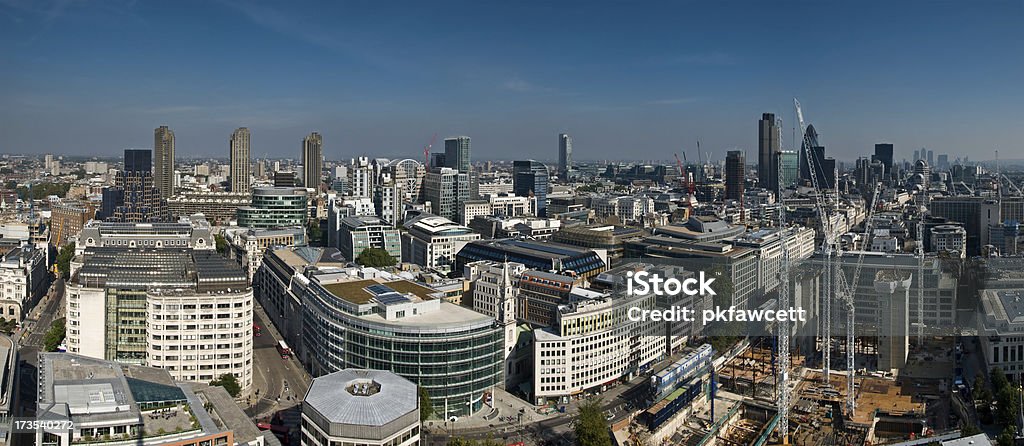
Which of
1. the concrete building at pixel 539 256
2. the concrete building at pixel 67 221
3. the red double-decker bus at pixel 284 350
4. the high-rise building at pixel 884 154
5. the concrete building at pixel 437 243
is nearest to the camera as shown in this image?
the red double-decker bus at pixel 284 350

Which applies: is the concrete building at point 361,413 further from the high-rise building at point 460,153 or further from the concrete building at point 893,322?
the high-rise building at point 460,153

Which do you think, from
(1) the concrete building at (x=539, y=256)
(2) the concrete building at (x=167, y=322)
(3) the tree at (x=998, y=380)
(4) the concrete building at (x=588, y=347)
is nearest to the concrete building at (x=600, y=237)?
(1) the concrete building at (x=539, y=256)

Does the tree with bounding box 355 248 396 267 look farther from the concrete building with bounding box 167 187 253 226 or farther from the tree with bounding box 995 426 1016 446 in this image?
the tree with bounding box 995 426 1016 446

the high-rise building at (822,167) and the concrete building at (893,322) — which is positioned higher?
the high-rise building at (822,167)

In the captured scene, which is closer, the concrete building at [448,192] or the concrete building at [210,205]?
the concrete building at [210,205]

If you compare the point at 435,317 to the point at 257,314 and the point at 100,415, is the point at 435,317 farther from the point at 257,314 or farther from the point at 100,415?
the point at 257,314

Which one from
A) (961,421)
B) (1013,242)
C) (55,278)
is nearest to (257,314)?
(55,278)

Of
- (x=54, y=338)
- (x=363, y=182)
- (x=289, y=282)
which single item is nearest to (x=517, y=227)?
(x=289, y=282)

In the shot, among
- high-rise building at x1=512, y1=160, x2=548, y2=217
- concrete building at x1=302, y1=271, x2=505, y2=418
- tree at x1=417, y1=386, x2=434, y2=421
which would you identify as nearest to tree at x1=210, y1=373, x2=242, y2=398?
concrete building at x1=302, y1=271, x2=505, y2=418
